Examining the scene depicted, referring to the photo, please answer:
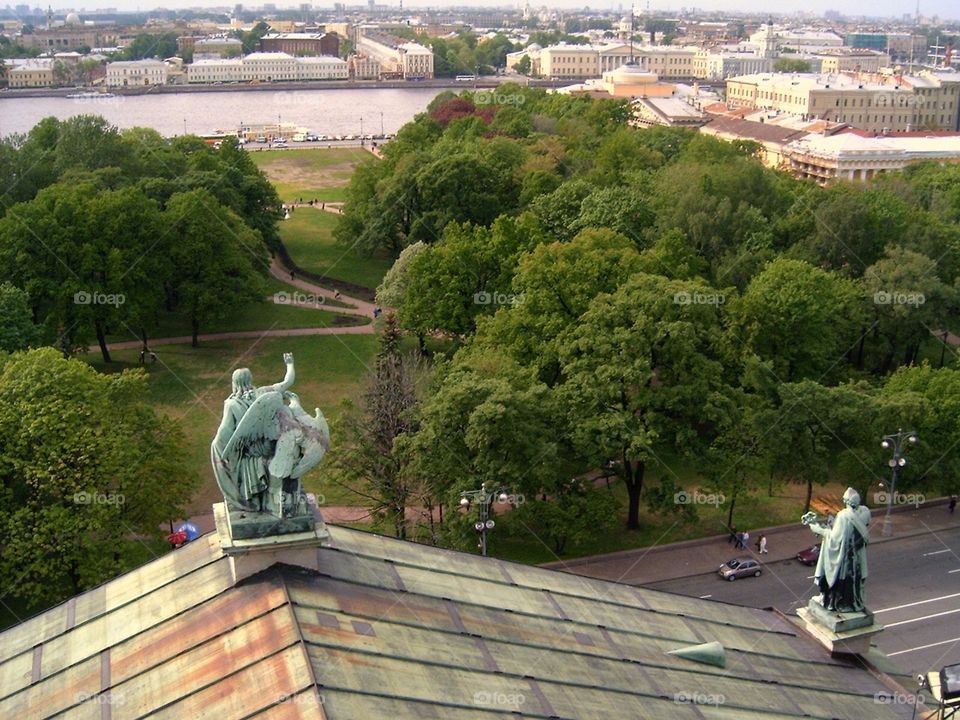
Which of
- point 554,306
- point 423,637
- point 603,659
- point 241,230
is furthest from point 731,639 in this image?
point 241,230

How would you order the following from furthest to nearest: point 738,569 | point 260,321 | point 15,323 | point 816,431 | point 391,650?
1. point 260,321
2. point 15,323
3. point 816,431
4. point 738,569
5. point 391,650

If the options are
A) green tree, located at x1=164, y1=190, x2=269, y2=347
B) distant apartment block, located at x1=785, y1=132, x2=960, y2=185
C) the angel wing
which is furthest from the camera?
distant apartment block, located at x1=785, y1=132, x2=960, y2=185

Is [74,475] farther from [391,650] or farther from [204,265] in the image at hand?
[204,265]

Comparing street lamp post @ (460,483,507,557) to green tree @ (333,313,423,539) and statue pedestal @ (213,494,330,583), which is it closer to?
Result: green tree @ (333,313,423,539)

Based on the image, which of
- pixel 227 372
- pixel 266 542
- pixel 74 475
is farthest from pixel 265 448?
pixel 227 372

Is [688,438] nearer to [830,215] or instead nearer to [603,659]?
[603,659]

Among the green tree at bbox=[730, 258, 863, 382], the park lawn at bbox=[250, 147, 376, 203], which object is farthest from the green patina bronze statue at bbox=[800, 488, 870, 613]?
the park lawn at bbox=[250, 147, 376, 203]
